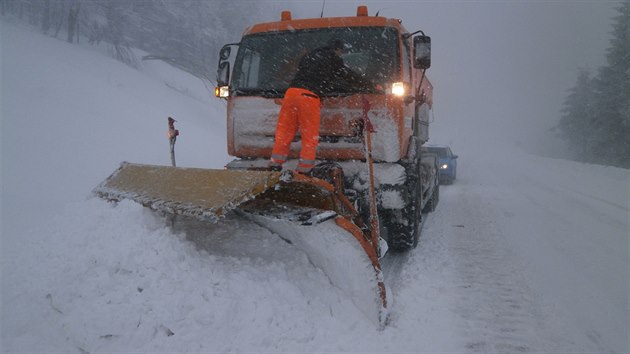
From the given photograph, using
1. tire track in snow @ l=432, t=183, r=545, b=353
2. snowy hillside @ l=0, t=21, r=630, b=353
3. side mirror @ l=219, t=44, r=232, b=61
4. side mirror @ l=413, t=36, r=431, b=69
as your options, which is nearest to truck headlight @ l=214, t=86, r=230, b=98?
side mirror @ l=219, t=44, r=232, b=61

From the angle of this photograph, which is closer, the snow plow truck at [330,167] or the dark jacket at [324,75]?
the snow plow truck at [330,167]

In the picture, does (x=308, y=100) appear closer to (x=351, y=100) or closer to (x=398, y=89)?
(x=351, y=100)

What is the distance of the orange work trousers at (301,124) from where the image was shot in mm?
3695

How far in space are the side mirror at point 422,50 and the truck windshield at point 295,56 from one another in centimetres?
30

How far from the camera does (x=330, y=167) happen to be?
3.92 metres

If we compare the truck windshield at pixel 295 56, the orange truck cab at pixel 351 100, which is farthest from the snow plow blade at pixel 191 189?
the truck windshield at pixel 295 56

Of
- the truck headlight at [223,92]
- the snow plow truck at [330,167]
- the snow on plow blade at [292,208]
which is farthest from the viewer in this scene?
the truck headlight at [223,92]

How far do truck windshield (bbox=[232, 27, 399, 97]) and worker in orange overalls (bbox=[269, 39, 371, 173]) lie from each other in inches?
7.9

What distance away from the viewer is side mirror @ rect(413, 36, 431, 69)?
4.36m

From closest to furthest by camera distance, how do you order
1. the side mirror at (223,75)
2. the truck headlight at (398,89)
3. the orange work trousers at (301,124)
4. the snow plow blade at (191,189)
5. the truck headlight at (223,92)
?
the snow plow blade at (191,189), the orange work trousers at (301,124), the truck headlight at (398,89), the truck headlight at (223,92), the side mirror at (223,75)

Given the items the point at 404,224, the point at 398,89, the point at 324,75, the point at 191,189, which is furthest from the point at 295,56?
the point at 191,189

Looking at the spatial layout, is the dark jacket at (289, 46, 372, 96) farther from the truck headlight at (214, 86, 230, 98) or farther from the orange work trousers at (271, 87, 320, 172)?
the truck headlight at (214, 86, 230, 98)

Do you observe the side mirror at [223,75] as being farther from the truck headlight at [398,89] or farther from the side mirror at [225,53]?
the truck headlight at [398,89]

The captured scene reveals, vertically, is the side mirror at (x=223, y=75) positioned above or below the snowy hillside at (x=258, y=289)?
above
